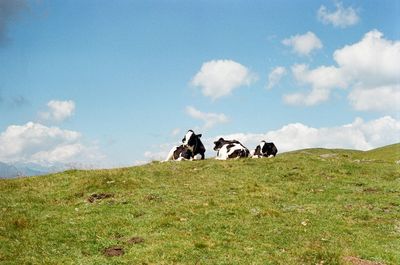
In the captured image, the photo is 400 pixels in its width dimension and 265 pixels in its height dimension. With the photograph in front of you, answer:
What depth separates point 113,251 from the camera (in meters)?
18.4

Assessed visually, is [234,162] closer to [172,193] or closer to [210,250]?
[172,193]

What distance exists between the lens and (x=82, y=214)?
2328 centimetres

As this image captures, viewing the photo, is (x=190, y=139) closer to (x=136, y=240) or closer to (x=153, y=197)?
(x=153, y=197)

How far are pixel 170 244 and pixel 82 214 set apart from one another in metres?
6.48

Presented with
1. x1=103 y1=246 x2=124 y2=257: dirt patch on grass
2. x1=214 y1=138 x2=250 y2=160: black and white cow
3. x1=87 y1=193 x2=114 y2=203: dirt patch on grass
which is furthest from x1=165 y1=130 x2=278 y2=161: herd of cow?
x1=103 y1=246 x2=124 y2=257: dirt patch on grass

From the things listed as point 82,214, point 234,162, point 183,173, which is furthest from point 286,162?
point 82,214

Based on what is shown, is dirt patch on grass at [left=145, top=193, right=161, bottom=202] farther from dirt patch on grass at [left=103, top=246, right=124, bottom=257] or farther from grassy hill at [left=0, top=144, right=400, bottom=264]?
dirt patch on grass at [left=103, top=246, right=124, bottom=257]

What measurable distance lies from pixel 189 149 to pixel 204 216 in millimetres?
21116

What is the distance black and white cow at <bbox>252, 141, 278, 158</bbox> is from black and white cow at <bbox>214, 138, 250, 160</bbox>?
2003mm

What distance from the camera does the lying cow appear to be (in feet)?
143

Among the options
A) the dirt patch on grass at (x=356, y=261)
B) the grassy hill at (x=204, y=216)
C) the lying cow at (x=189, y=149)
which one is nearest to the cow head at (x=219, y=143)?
the lying cow at (x=189, y=149)

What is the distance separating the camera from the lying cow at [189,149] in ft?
143

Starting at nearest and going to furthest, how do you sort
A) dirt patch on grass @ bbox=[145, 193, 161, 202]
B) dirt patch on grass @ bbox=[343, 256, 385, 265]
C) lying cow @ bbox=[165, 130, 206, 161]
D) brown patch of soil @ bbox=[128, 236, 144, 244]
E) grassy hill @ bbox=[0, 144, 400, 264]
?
1. dirt patch on grass @ bbox=[343, 256, 385, 265]
2. grassy hill @ bbox=[0, 144, 400, 264]
3. brown patch of soil @ bbox=[128, 236, 144, 244]
4. dirt patch on grass @ bbox=[145, 193, 161, 202]
5. lying cow @ bbox=[165, 130, 206, 161]

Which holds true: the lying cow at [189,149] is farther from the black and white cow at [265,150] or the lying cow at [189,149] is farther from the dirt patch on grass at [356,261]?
the dirt patch on grass at [356,261]
